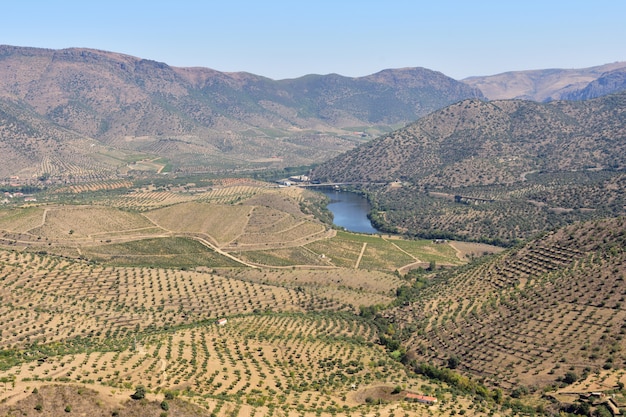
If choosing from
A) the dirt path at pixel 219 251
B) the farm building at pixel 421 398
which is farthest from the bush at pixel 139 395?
the dirt path at pixel 219 251

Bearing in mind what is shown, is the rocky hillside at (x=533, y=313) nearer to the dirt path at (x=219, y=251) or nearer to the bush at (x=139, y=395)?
the bush at (x=139, y=395)

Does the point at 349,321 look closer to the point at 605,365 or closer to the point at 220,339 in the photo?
the point at 220,339

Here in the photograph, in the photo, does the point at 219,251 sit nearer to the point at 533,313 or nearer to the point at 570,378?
the point at 533,313

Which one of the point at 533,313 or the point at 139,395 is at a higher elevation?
the point at 533,313

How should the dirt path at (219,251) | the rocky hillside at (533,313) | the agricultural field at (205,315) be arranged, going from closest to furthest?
the agricultural field at (205,315)
the rocky hillside at (533,313)
the dirt path at (219,251)

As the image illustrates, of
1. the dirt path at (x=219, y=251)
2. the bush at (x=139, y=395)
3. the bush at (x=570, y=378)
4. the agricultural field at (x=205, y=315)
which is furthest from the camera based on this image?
the dirt path at (x=219, y=251)

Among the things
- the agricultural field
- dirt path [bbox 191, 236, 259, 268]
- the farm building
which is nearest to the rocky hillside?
the agricultural field

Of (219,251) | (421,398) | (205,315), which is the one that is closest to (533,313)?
(421,398)

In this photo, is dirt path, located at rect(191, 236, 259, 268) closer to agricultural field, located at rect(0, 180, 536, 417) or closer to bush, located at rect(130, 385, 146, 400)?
agricultural field, located at rect(0, 180, 536, 417)

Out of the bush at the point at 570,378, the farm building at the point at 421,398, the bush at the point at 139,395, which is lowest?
the farm building at the point at 421,398

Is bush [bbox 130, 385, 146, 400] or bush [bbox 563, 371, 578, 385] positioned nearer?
bush [bbox 130, 385, 146, 400]

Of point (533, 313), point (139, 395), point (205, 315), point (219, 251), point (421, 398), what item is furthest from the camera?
point (219, 251)

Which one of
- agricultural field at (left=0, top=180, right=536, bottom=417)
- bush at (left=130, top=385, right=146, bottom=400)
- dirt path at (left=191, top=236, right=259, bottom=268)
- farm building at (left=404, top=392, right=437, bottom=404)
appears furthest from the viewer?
dirt path at (left=191, top=236, right=259, bottom=268)
